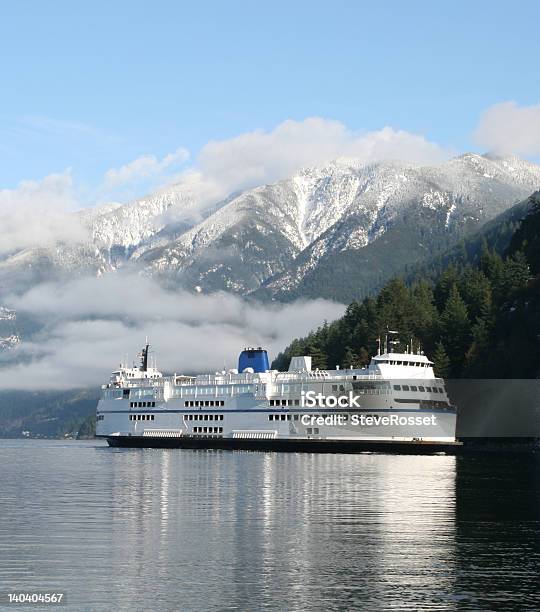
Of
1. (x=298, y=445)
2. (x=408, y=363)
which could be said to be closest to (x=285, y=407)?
(x=298, y=445)

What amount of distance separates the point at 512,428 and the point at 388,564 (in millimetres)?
98448

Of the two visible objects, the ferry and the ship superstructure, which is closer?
the ferry

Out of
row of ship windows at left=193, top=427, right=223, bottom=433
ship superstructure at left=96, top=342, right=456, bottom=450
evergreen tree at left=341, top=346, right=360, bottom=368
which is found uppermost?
evergreen tree at left=341, top=346, right=360, bottom=368

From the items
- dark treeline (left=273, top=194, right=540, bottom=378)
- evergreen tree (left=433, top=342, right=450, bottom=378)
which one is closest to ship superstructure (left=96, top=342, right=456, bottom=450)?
evergreen tree (left=433, top=342, right=450, bottom=378)

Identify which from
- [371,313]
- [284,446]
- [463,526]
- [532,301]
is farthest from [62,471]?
[371,313]

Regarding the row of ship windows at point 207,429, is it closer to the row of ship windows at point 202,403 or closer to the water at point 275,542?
the row of ship windows at point 202,403

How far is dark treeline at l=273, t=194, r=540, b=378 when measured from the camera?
138 meters

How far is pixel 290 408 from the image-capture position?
133 metres

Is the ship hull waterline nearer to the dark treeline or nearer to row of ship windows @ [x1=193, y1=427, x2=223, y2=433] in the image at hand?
row of ship windows @ [x1=193, y1=427, x2=223, y2=433]

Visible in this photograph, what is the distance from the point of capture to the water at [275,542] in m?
35.2

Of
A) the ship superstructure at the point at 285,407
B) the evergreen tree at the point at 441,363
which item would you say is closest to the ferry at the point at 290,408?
the ship superstructure at the point at 285,407

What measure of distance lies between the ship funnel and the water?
5995 centimetres

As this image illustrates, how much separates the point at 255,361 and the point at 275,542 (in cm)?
9703

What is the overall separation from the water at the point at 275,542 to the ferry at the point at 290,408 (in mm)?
41711
